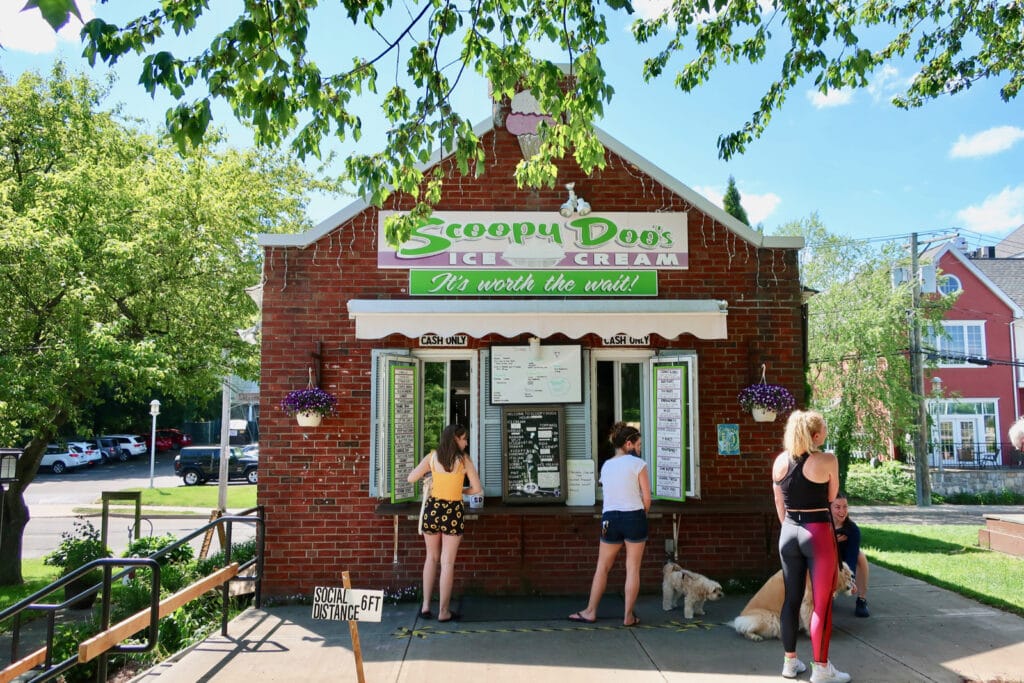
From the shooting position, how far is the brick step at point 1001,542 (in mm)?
10070

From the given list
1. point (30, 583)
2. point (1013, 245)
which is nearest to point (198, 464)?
point (30, 583)

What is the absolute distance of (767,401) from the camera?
24.5 ft

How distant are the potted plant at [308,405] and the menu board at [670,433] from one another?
3551mm

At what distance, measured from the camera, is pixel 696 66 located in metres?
7.97

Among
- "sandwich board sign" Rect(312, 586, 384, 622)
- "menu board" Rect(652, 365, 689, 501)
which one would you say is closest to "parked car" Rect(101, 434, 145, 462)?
Result: "menu board" Rect(652, 365, 689, 501)

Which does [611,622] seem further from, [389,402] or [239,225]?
[239,225]

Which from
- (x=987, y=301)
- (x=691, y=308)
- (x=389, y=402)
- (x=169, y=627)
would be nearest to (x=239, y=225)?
(x=389, y=402)

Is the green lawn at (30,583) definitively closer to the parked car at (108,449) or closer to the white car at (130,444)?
the parked car at (108,449)

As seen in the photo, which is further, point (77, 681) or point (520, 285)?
point (520, 285)

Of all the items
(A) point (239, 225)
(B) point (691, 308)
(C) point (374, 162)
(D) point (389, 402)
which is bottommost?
(D) point (389, 402)

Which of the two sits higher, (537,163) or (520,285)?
(537,163)

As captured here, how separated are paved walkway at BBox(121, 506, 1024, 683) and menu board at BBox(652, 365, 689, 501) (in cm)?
119

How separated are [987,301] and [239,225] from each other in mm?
30465

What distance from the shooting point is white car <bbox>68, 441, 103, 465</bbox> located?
3497 centimetres
